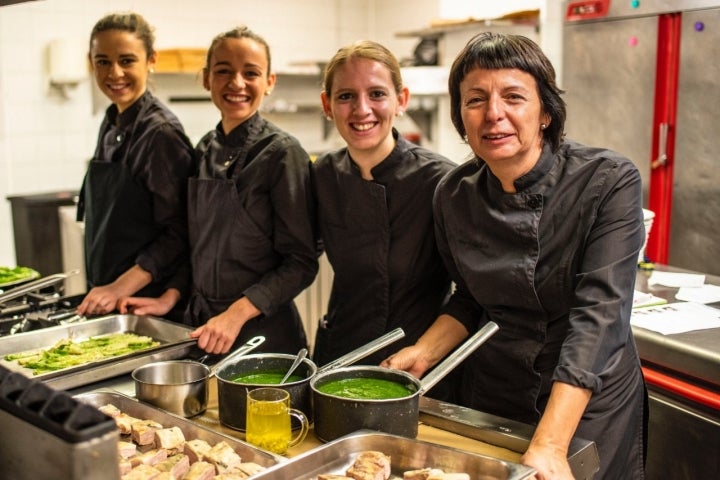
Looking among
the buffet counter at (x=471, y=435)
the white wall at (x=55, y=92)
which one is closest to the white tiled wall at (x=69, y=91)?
the white wall at (x=55, y=92)

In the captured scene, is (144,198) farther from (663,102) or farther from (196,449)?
(663,102)

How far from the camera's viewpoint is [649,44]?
4.51 m

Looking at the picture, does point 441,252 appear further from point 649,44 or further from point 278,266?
point 649,44

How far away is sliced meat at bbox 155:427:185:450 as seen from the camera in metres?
1.60

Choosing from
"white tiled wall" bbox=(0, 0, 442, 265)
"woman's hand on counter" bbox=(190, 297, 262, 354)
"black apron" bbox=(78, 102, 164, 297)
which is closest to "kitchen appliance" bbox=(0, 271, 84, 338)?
"black apron" bbox=(78, 102, 164, 297)

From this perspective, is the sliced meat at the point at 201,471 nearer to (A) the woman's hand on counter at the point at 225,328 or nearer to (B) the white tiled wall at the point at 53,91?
(A) the woman's hand on counter at the point at 225,328

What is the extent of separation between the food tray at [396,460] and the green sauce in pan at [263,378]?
1.01 feet

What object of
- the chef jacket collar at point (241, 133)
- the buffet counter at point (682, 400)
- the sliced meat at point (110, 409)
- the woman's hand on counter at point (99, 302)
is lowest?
the buffet counter at point (682, 400)

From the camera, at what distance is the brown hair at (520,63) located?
5.90 feet

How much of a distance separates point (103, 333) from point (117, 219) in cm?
45

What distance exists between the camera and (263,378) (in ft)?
5.94

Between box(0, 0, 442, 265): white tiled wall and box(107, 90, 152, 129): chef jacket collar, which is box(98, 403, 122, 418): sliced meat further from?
box(0, 0, 442, 265): white tiled wall

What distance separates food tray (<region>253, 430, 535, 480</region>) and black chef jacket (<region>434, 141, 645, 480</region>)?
0.94ft

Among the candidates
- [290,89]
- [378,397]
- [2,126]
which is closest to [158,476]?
[378,397]
